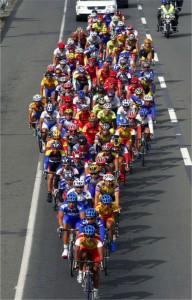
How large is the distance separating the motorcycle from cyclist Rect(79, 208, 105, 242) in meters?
27.7

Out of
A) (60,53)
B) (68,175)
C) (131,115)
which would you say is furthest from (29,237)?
(60,53)

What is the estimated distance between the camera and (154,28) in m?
49.3

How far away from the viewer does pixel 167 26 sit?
46.4 meters

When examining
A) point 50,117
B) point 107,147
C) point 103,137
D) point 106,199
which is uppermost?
point 106,199

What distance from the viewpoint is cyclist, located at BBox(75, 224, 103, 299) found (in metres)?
18.4

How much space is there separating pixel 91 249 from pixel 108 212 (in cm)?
199

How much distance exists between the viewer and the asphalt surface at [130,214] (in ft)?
63.4

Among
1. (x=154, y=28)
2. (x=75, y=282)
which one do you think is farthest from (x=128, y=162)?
(x=154, y=28)

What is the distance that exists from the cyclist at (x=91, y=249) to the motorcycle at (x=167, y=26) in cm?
2851

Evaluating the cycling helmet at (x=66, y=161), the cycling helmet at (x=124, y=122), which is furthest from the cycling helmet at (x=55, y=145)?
the cycling helmet at (x=124, y=122)

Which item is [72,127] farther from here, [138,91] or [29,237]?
[138,91]

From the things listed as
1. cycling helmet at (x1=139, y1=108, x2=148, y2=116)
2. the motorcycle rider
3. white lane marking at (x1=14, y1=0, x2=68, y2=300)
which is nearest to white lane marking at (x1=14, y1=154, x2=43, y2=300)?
white lane marking at (x1=14, y1=0, x2=68, y2=300)

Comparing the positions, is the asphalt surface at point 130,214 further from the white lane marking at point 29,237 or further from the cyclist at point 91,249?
the cyclist at point 91,249

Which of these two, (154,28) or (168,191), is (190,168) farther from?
(154,28)
